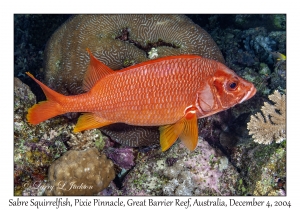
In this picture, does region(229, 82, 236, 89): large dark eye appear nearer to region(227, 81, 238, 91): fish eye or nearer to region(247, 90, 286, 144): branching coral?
region(227, 81, 238, 91): fish eye

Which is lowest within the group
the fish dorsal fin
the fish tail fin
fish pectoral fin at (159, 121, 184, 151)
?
fish pectoral fin at (159, 121, 184, 151)

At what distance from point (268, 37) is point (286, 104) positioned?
4.34 metres

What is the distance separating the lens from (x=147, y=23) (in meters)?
5.12

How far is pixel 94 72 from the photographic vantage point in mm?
3303

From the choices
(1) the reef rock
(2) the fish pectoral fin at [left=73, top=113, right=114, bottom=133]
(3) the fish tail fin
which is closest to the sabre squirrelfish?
(3) the fish tail fin

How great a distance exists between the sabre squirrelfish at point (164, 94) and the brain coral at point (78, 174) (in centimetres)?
81

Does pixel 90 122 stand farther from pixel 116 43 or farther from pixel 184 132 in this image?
pixel 116 43

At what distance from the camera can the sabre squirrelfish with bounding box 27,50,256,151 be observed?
3.03 metres

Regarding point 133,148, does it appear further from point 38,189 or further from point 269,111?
point 269,111

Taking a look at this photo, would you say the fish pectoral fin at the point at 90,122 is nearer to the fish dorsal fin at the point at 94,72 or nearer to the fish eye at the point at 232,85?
the fish dorsal fin at the point at 94,72

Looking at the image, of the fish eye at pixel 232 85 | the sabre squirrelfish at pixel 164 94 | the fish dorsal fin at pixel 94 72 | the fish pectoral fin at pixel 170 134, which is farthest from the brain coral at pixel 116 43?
the fish eye at pixel 232 85

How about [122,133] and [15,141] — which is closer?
[15,141]

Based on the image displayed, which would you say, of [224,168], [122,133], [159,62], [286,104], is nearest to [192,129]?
[159,62]

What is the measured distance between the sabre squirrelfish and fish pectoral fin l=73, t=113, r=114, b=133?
5.0 inches
